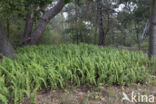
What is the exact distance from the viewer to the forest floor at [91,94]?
180 cm

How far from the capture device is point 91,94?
1991mm

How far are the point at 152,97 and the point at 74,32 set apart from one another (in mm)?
9860

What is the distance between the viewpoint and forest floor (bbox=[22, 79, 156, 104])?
1.80 m

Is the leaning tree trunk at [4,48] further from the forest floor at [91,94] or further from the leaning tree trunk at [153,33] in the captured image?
the leaning tree trunk at [153,33]

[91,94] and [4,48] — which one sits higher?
[4,48]

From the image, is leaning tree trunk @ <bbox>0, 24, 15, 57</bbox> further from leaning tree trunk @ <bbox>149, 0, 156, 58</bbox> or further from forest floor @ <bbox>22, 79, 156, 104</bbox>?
leaning tree trunk @ <bbox>149, 0, 156, 58</bbox>

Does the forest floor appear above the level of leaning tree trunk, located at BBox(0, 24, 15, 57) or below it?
below

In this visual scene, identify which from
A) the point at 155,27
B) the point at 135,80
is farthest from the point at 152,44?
the point at 135,80

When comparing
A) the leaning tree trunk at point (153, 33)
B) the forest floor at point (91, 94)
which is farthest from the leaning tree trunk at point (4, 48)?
the leaning tree trunk at point (153, 33)

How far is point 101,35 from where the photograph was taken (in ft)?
24.2

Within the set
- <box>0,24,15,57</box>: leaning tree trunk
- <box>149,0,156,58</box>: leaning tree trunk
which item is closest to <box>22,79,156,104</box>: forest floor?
<box>149,0,156,58</box>: leaning tree trunk

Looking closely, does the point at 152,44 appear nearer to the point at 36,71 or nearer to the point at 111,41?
the point at 36,71

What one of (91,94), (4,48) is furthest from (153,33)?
(4,48)

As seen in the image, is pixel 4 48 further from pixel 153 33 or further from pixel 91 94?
pixel 153 33
